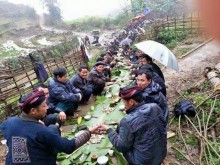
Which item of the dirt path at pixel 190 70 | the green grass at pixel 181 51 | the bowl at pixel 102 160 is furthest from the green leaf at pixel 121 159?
the green grass at pixel 181 51

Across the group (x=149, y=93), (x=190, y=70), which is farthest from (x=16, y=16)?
(x=149, y=93)

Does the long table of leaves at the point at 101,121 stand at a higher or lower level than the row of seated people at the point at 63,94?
lower

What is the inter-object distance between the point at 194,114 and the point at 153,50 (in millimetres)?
1891

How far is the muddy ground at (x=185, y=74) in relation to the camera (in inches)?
226

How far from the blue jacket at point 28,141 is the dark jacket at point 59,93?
2823mm

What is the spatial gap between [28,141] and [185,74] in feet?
27.3

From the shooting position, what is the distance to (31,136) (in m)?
2.70

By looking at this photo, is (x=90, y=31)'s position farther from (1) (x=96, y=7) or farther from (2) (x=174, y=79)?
(2) (x=174, y=79)

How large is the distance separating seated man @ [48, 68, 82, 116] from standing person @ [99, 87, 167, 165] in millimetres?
2583

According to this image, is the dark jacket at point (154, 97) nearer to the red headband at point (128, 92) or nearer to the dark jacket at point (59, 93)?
the red headband at point (128, 92)

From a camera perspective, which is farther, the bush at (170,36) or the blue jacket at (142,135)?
the bush at (170,36)

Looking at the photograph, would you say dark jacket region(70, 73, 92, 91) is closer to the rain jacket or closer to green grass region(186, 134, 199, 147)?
the rain jacket

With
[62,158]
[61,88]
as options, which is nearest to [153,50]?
[61,88]

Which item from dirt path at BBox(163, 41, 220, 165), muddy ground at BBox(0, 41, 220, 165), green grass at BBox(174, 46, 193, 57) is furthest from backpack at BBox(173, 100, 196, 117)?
green grass at BBox(174, 46, 193, 57)
